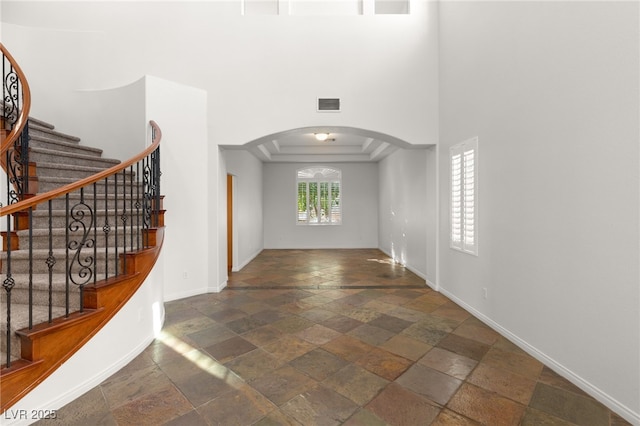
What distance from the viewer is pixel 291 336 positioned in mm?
2951

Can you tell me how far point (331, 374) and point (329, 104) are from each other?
390 cm

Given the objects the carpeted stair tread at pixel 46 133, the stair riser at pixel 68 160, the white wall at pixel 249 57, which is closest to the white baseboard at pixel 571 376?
the white wall at pixel 249 57

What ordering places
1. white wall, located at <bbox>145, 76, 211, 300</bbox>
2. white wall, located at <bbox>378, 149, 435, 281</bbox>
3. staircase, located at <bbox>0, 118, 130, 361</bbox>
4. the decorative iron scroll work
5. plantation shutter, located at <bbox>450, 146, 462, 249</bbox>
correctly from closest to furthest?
1. staircase, located at <bbox>0, 118, 130, 361</bbox>
2. the decorative iron scroll work
3. plantation shutter, located at <bbox>450, 146, 462, 249</bbox>
4. white wall, located at <bbox>145, 76, 211, 300</bbox>
5. white wall, located at <bbox>378, 149, 435, 281</bbox>

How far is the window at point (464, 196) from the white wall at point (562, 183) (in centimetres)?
14

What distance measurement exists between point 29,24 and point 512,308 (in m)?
8.28

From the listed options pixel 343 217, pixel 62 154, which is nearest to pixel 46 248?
pixel 62 154

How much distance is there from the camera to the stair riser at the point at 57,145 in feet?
10.7

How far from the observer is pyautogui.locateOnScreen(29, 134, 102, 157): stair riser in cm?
327

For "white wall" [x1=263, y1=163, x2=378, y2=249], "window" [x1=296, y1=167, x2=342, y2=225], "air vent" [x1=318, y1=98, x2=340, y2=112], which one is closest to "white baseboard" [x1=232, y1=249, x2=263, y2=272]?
"white wall" [x1=263, y1=163, x2=378, y2=249]

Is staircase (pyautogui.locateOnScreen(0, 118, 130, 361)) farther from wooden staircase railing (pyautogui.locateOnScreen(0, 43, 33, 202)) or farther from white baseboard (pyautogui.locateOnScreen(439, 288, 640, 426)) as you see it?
white baseboard (pyautogui.locateOnScreen(439, 288, 640, 426))

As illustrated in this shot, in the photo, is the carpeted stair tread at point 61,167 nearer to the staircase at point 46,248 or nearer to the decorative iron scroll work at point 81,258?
the staircase at point 46,248

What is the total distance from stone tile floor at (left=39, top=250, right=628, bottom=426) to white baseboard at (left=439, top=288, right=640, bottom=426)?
0.05 metres

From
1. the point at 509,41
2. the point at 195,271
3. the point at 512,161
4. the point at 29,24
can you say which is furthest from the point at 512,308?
the point at 29,24

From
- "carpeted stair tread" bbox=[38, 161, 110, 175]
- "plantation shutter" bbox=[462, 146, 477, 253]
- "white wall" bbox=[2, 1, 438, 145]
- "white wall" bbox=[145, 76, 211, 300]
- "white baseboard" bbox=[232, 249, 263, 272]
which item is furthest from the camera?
"white baseboard" bbox=[232, 249, 263, 272]
